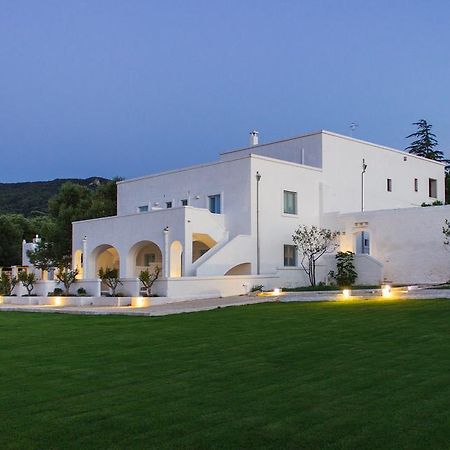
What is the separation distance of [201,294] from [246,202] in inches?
249

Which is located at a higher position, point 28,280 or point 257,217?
point 257,217

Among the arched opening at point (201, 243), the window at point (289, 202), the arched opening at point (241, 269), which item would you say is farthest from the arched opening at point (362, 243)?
the arched opening at point (201, 243)

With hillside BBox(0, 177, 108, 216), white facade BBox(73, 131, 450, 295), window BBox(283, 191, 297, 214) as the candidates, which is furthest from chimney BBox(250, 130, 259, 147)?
hillside BBox(0, 177, 108, 216)

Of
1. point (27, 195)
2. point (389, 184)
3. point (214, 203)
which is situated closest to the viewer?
point (214, 203)

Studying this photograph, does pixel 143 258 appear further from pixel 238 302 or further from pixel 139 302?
pixel 238 302

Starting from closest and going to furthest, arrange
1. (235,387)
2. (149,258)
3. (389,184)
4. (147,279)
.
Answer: (235,387) → (147,279) → (149,258) → (389,184)

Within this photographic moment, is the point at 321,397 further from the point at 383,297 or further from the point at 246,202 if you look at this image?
the point at 246,202

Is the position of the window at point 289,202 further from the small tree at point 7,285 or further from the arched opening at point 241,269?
the small tree at point 7,285

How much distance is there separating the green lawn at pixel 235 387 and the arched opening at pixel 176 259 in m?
16.3

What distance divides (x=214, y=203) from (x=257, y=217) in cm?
286

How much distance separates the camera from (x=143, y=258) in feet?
117

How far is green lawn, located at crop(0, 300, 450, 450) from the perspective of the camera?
568 centimetres

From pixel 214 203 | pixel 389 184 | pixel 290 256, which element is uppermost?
pixel 389 184

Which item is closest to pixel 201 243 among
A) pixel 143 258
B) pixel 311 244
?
pixel 143 258
